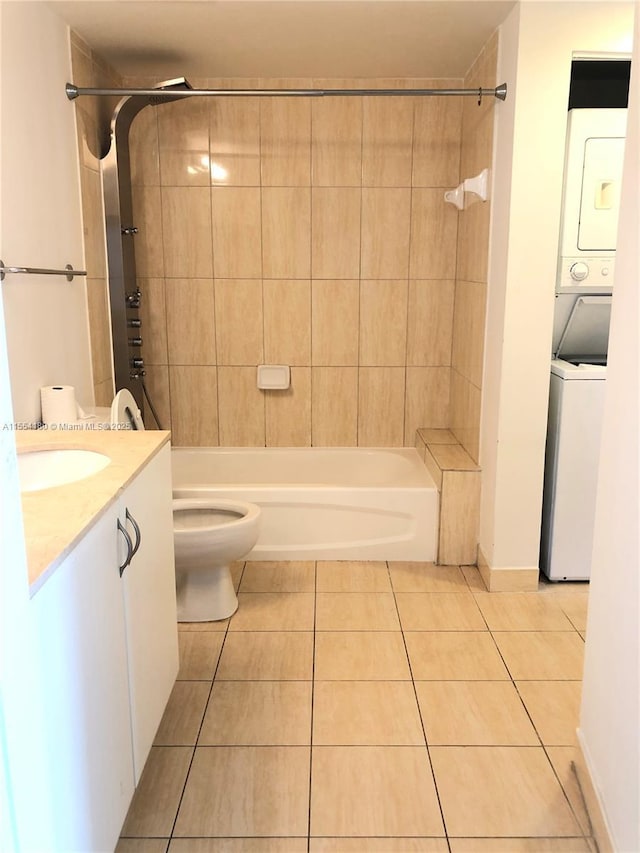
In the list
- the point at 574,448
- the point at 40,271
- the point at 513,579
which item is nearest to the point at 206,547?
the point at 40,271

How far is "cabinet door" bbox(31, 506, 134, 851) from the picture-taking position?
1141 millimetres

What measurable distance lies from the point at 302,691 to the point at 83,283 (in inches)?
73.8

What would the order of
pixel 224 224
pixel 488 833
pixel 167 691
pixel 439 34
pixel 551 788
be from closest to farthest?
pixel 488 833
pixel 551 788
pixel 167 691
pixel 439 34
pixel 224 224

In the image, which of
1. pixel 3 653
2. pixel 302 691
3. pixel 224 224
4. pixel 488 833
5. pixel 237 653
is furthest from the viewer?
pixel 224 224

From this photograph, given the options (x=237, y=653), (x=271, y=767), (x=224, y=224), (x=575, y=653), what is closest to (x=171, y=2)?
(x=224, y=224)

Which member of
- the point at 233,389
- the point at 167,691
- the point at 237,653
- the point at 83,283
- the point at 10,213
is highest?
the point at 10,213

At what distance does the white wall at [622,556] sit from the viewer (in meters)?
1.47

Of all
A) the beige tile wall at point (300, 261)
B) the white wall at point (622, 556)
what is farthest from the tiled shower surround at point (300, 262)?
the white wall at point (622, 556)

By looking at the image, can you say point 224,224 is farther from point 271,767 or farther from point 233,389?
point 271,767

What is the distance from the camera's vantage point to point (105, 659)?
4.67ft

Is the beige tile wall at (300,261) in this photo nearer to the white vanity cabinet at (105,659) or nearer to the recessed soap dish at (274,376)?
the recessed soap dish at (274,376)

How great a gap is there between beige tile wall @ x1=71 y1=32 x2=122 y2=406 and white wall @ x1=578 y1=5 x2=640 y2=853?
2229mm

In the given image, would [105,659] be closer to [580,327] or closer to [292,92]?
[292,92]

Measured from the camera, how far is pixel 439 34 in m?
2.84
